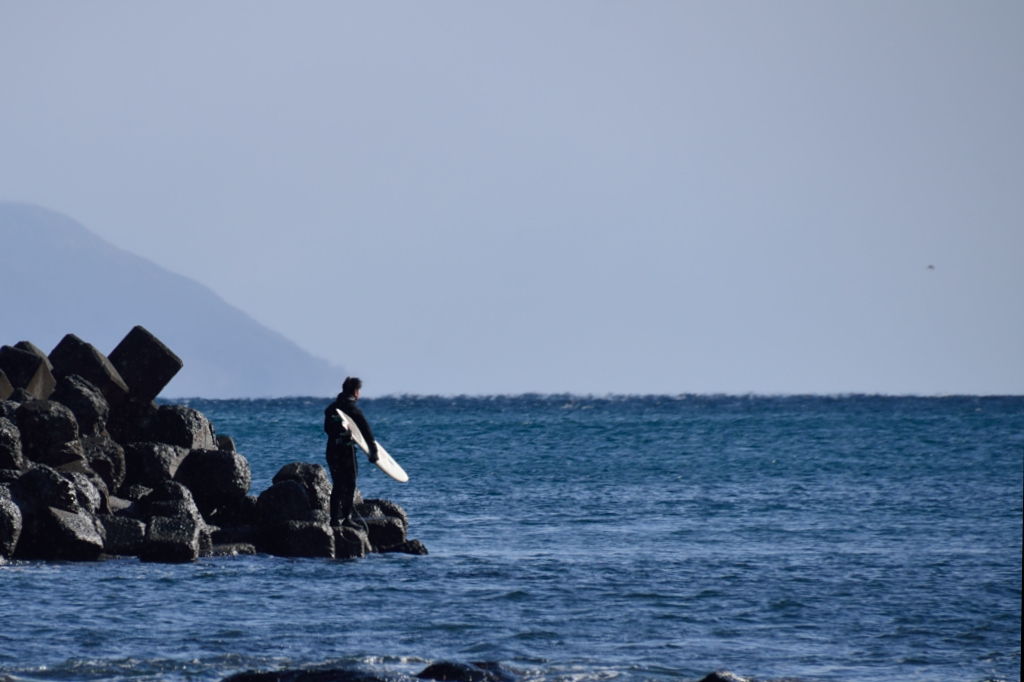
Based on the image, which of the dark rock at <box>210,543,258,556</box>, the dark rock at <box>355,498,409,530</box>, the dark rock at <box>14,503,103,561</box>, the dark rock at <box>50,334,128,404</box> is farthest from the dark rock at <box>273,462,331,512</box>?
the dark rock at <box>50,334,128,404</box>

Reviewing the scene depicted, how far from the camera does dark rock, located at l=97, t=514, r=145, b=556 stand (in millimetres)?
16578

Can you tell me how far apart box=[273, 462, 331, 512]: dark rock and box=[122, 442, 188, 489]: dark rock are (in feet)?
6.00

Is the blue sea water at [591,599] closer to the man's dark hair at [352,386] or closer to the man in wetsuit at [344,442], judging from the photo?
the man in wetsuit at [344,442]

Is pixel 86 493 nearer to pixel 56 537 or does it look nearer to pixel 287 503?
pixel 56 537

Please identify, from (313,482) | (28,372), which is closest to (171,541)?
(313,482)

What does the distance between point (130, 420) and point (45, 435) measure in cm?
309

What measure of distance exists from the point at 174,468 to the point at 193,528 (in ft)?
8.99

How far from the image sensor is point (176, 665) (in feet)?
34.2

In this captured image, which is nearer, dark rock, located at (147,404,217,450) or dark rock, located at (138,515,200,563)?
dark rock, located at (138,515,200,563)

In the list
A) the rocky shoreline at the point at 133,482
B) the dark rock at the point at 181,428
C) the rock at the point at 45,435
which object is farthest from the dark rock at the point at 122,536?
the dark rock at the point at 181,428

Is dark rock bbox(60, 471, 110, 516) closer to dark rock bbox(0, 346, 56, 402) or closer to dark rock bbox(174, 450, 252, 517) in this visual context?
dark rock bbox(174, 450, 252, 517)

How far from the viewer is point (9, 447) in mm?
16688

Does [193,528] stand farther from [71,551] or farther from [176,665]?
[176,665]

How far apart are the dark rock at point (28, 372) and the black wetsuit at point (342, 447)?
621 cm
